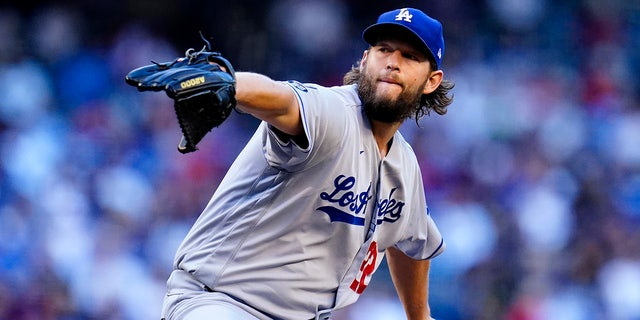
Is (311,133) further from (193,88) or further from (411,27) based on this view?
(411,27)

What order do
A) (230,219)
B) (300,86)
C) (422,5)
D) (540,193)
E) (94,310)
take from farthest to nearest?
(422,5)
(540,193)
(94,310)
(230,219)
(300,86)

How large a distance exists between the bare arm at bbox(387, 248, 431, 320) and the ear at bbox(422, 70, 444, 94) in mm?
769

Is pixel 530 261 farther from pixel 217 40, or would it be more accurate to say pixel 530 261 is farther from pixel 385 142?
pixel 385 142

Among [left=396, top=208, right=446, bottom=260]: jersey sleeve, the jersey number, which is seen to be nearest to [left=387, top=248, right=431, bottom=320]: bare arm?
[left=396, top=208, right=446, bottom=260]: jersey sleeve

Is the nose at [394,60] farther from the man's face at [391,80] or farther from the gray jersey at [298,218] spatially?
the gray jersey at [298,218]

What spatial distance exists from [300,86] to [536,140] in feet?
20.3

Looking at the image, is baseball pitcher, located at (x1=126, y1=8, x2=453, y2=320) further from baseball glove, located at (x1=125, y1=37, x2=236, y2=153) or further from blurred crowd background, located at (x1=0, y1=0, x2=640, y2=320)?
blurred crowd background, located at (x1=0, y1=0, x2=640, y2=320)

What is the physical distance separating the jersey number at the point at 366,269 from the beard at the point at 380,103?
0.49 meters

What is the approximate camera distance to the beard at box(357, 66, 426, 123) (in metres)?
3.71

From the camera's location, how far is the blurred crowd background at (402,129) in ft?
27.0

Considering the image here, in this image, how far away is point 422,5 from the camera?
10.6 m

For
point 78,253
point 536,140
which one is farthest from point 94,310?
point 536,140

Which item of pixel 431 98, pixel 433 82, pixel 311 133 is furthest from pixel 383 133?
pixel 311 133

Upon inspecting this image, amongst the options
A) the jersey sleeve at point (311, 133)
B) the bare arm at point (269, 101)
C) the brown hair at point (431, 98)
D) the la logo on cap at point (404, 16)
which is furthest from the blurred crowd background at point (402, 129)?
the bare arm at point (269, 101)
